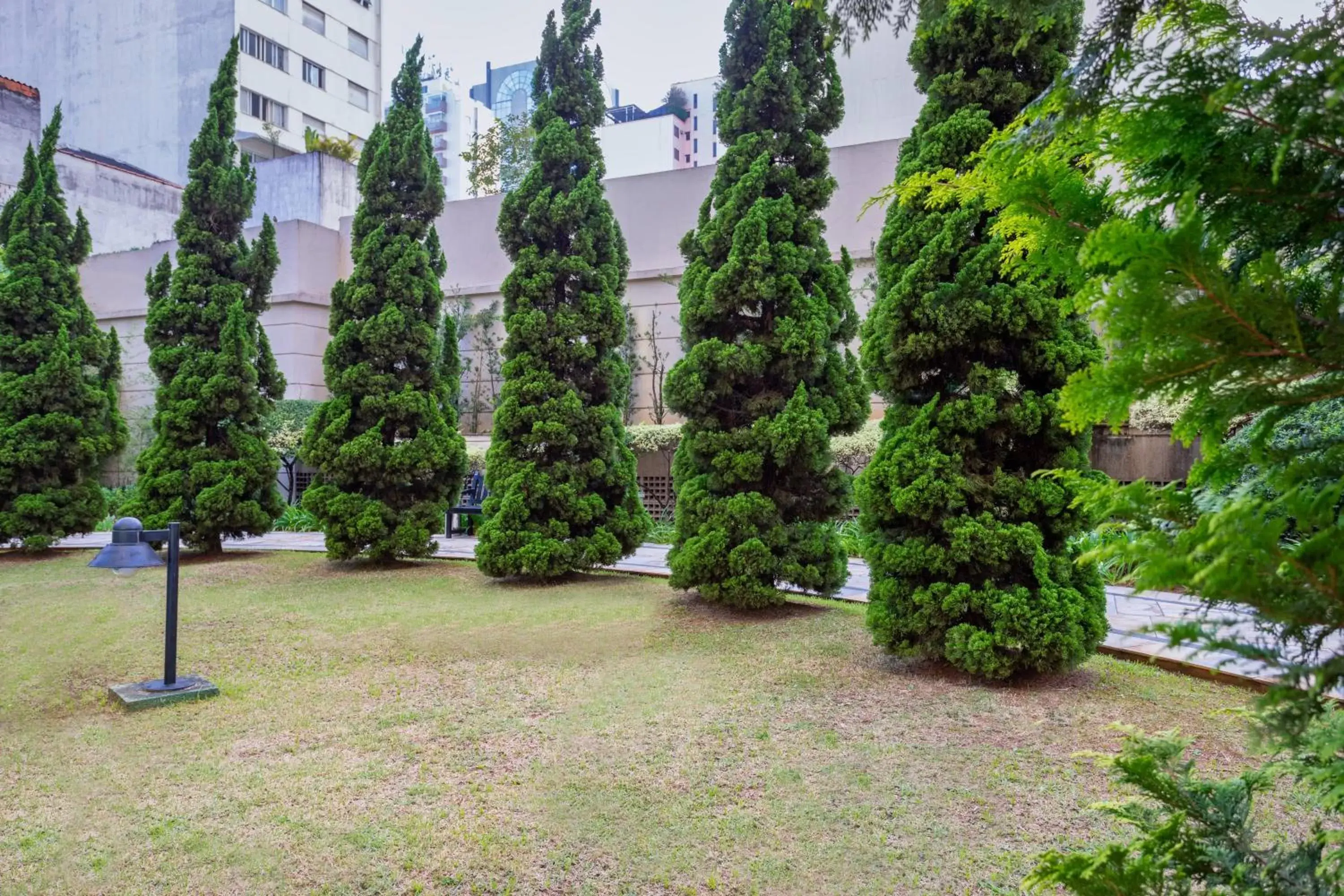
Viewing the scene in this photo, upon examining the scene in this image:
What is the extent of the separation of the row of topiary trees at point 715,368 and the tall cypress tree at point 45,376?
0.18ft

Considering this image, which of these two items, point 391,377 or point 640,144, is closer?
point 391,377

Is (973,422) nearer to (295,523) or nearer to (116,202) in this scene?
(295,523)

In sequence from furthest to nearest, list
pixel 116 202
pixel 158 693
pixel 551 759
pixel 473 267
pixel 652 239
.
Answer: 1. pixel 116 202
2. pixel 473 267
3. pixel 652 239
4. pixel 158 693
5. pixel 551 759

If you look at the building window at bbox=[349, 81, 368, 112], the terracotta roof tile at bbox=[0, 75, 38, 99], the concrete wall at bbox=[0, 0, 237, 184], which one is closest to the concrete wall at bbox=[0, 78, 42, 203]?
the terracotta roof tile at bbox=[0, 75, 38, 99]

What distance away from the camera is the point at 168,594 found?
4574 millimetres

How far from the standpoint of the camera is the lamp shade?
164 inches

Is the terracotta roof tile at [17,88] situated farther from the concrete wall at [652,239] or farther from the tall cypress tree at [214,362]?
the tall cypress tree at [214,362]

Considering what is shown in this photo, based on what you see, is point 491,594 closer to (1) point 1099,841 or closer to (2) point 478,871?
(2) point 478,871

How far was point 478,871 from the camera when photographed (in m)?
2.69

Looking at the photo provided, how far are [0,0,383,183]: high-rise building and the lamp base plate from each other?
22.9 meters

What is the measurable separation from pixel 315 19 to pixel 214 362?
25.9 metres

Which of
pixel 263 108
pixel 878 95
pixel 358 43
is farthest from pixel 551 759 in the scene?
A: pixel 358 43

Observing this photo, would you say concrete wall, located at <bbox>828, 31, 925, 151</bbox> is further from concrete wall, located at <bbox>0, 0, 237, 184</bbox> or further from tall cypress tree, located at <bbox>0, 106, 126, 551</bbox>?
concrete wall, located at <bbox>0, 0, 237, 184</bbox>

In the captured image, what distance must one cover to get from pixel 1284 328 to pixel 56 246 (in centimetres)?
1247
